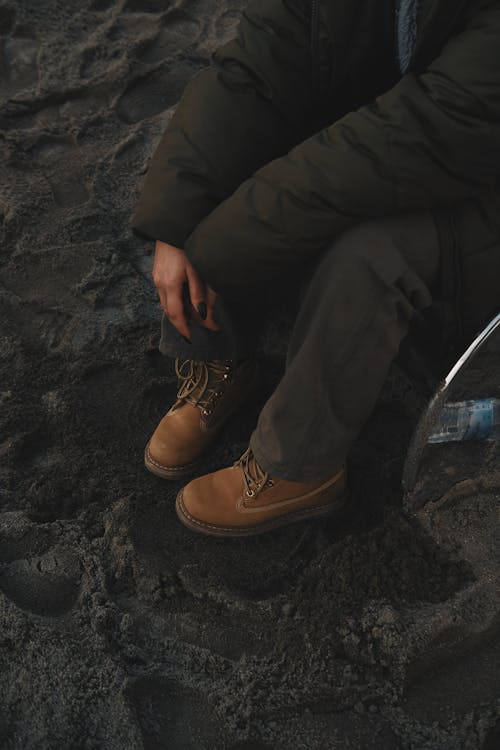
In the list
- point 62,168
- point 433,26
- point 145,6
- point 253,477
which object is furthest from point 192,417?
point 145,6

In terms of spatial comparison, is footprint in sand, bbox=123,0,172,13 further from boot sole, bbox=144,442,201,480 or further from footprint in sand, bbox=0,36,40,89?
boot sole, bbox=144,442,201,480

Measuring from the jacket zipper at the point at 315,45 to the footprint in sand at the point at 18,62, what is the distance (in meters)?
1.71

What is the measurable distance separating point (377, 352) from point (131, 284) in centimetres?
105

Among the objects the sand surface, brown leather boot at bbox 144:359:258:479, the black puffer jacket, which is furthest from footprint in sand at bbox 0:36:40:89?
brown leather boot at bbox 144:359:258:479

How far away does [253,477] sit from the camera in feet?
5.18

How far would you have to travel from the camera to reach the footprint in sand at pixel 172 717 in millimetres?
1264

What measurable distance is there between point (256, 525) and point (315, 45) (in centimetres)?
97

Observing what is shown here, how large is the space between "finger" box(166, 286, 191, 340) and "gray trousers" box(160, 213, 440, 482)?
0.25 metres

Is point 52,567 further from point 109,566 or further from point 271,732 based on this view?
point 271,732

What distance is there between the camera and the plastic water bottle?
153cm

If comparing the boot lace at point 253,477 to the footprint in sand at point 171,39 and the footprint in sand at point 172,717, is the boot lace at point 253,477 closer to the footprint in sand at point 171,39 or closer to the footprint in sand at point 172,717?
the footprint in sand at point 172,717

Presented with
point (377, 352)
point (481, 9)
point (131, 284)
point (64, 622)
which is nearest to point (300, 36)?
point (481, 9)

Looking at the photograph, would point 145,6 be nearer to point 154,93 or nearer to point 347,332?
point 154,93

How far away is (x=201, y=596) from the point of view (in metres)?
1.49
